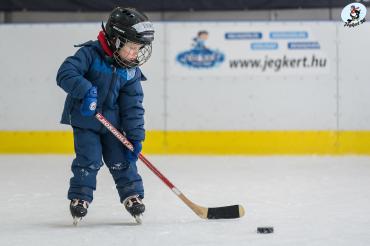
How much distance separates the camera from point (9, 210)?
3838 mm

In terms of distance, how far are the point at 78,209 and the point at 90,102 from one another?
19.5 inches

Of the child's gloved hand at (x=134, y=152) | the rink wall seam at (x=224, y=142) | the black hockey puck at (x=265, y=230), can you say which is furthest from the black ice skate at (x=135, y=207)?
the rink wall seam at (x=224, y=142)

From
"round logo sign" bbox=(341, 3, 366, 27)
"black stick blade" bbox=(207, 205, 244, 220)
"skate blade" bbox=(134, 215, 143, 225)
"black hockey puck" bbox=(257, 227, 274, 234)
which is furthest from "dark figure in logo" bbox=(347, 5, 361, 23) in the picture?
"black hockey puck" bbox=(257, 227, 274, 234)

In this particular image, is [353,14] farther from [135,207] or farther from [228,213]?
[135,207]

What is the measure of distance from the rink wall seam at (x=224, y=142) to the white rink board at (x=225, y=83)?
7 cm

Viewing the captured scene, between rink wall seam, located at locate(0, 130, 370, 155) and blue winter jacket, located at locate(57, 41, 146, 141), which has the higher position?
blue winter jacket, located at locate(57, 41, 146, 141)

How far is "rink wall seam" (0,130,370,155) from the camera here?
24.0 feet

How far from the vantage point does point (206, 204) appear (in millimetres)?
4152

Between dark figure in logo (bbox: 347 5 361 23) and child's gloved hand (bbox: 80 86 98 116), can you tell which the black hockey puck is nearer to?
child's gloved hand (bbox: 80 86 98 116)

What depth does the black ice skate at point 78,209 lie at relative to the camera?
331 cm

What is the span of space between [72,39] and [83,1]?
1.88 feet

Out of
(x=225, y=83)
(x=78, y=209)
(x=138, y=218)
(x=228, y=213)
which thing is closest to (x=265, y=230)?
(x=228, y=213)

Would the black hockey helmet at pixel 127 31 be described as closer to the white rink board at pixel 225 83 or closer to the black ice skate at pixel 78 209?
the black ice skate at pixel 78 209

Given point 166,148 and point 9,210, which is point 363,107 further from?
point 9,210
